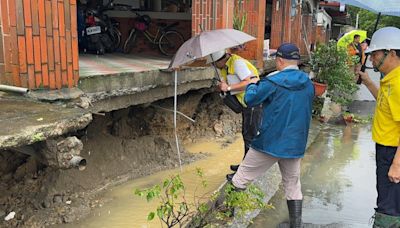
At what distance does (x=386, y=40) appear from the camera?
3361mm

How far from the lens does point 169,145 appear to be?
6879 millimetres

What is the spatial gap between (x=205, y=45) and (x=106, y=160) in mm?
2339

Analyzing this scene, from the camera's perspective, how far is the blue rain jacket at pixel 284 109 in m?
3.82

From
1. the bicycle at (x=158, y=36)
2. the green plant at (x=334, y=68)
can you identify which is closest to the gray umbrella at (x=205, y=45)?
the bicycle at (x=158, y=36)

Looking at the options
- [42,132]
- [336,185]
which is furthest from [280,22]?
[42,132]

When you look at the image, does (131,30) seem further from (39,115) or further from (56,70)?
(39,115)

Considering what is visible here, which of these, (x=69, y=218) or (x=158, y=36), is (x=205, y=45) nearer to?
(x=69, y=218)

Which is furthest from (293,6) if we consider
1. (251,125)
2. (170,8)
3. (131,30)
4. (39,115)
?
(39,115)

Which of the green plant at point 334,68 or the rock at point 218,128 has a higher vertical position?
the green plant at point 334,68

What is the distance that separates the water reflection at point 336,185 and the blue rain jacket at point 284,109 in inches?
50.8

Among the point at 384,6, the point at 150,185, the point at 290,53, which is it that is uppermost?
the point at 384,6

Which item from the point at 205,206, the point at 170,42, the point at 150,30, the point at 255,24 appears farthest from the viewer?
the point at 150,30

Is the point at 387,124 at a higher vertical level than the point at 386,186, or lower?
higher

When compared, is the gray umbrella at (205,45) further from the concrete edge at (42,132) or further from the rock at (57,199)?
the rock at (57,199)
